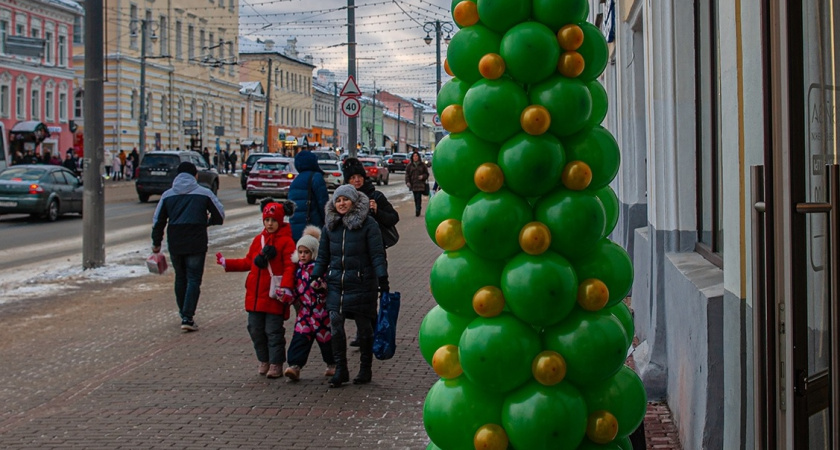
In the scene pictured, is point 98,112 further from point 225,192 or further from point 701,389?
point 225,192

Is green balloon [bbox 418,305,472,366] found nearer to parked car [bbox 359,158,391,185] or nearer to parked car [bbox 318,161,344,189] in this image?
parked car [bbox 318,161,344,189]

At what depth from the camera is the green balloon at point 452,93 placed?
172 inches

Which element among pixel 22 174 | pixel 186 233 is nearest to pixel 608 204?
pixel 186 233

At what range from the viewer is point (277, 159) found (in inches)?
1478

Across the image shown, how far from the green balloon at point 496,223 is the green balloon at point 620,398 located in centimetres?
62

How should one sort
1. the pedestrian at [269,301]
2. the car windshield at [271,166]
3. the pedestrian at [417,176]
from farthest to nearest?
the car windshield at [271,166], the pedestrian at [417,176], the pedestrian at [269,301]

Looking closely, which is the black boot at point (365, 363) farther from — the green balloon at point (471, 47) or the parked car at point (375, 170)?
the parked car at point (375, 170)

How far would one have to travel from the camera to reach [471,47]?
4254mm

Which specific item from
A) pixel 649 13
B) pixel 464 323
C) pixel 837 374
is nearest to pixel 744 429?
pixel 464 323

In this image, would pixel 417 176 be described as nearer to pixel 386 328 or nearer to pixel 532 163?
pixel 386 328

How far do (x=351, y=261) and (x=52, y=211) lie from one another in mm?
22252

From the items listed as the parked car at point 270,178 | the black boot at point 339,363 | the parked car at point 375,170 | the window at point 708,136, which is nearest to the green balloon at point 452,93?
the window at point 708,136

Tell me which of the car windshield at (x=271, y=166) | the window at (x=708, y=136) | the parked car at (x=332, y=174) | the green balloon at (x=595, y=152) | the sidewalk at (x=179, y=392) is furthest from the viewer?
the parked car at (x=332, y=174)

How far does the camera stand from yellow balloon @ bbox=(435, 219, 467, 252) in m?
4.28
